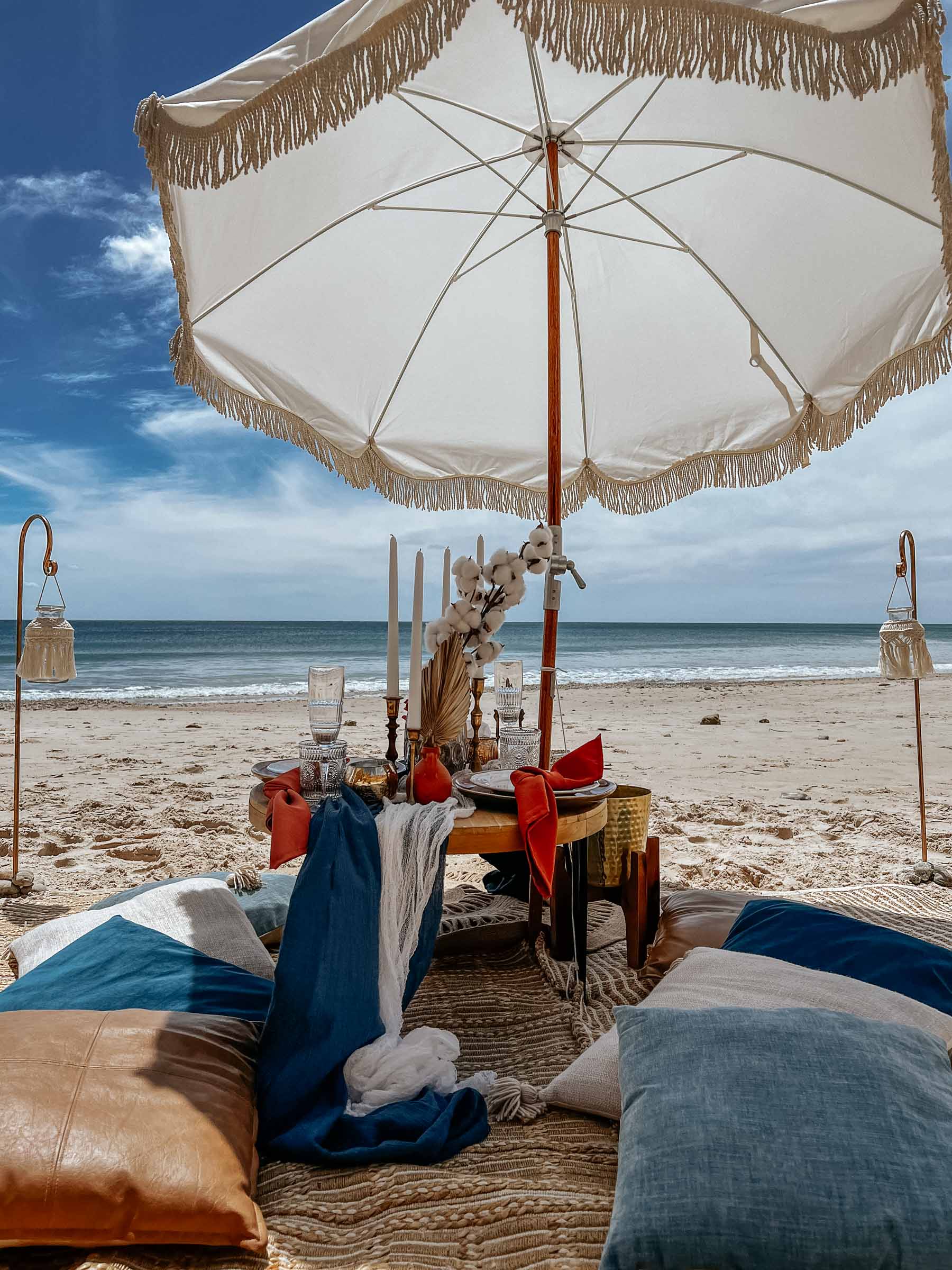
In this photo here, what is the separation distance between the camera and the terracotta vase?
2.00 meters

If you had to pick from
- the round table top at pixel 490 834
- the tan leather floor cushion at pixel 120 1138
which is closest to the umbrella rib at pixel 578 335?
the round table top at pixel 490 834

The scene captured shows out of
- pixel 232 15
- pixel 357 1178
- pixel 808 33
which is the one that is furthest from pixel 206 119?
pixel 232 15

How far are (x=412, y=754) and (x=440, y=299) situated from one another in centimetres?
208

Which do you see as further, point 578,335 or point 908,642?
point 908,642

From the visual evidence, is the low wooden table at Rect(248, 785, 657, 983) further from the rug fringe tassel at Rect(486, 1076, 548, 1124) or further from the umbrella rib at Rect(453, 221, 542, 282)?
the umbrella rib at Rect(453, 221, 542, 282)

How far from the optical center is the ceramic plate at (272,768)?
2277 millimetres

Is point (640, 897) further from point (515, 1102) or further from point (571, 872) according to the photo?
point (515, 1102)

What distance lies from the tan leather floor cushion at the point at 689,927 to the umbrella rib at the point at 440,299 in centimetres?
226

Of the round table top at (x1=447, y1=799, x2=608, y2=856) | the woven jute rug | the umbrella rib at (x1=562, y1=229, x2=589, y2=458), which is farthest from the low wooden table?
the umbrella rib at (x1=562, y1=229, x2=589, y2=458)

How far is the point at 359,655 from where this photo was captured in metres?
26.6

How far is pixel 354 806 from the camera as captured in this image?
1.84 m

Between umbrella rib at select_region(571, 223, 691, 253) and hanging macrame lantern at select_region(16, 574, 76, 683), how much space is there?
2.71 metres

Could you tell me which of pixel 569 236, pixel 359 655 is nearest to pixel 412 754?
pixel 569 236

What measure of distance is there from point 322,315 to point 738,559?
1572 inches
